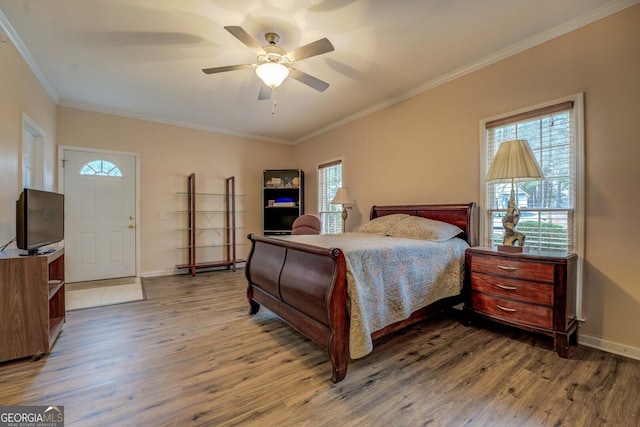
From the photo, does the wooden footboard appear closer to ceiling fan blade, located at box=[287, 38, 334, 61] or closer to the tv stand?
ceiling fan blade, located at box=[287, 38, 334, 61]

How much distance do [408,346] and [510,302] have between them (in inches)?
36.6

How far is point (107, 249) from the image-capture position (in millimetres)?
4438

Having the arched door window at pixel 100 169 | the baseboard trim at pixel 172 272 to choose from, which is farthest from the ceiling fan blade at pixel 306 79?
the baseboard trim at pixel 172 272

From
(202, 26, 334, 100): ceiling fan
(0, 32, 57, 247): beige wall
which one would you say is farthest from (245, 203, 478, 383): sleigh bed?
(0, 32, 57, 247): beige wall

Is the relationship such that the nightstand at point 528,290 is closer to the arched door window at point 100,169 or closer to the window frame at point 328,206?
the window frame at point 328,206

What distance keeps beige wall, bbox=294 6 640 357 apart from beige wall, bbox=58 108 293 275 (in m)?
3.56

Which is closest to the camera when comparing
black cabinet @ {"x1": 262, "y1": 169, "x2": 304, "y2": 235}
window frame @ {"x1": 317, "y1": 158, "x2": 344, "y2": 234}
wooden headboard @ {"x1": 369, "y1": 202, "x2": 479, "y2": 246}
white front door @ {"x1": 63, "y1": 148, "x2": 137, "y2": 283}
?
wooden headboard @ {"x1": 369, "y1": 202, "x2": 479, "y2": 246}

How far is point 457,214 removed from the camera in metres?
3.09

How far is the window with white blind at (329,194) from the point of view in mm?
5059

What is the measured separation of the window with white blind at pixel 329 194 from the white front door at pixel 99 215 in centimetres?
322

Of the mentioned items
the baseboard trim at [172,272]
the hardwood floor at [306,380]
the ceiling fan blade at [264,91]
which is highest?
the ceiling fan blade at [264,91]

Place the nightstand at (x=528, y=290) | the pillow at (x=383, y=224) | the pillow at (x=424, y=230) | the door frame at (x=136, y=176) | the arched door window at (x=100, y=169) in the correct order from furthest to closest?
1. the arched door window at (x=100, y=169)
2. the door frame at (x=136, y=176)
3. the pillow at (x=383, y=224)
4. the pillow at (x=424, y=230)
5. the nightstand at (x=528, y=290)

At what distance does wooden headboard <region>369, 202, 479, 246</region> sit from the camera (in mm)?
2963

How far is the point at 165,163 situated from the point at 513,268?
518 centimetres
